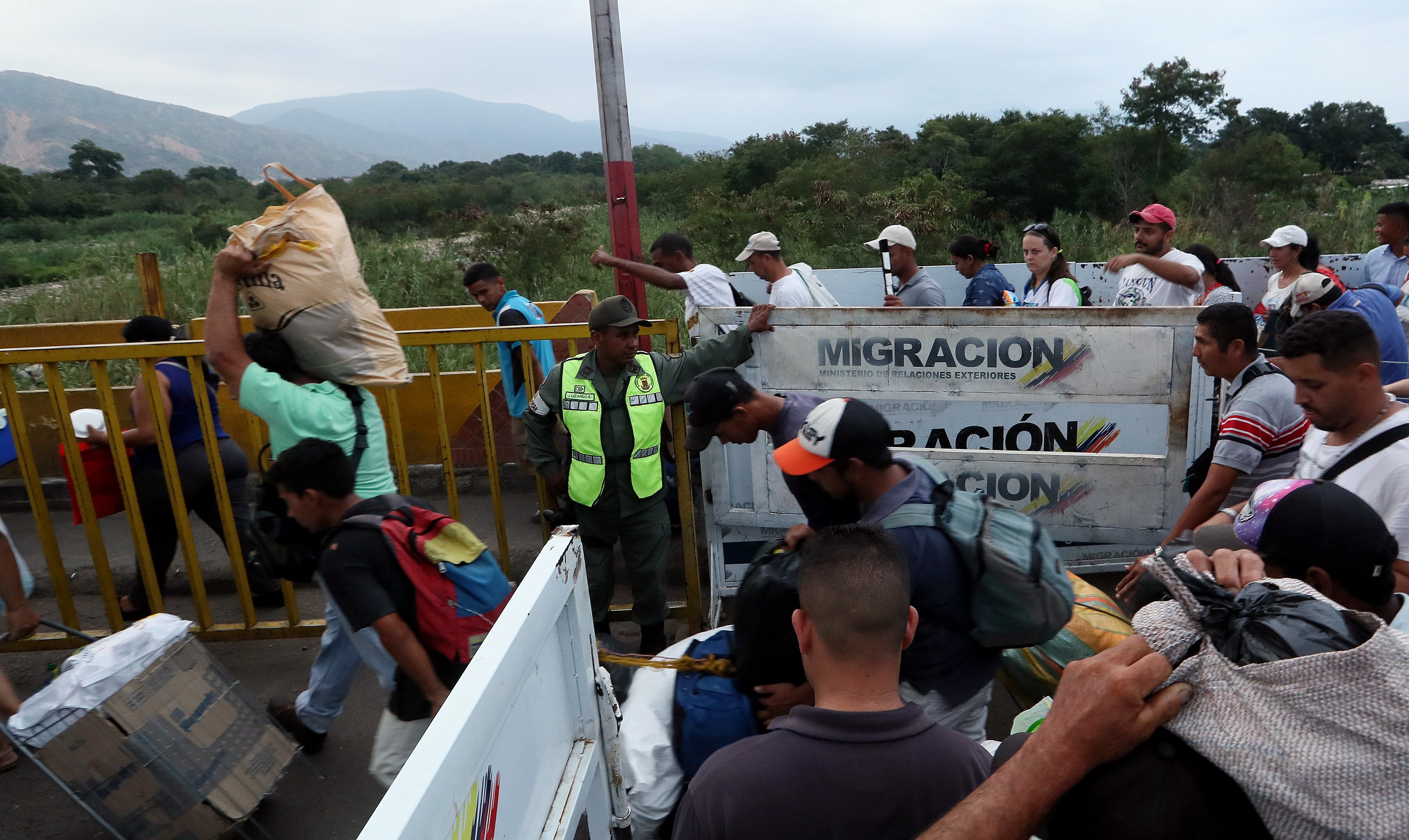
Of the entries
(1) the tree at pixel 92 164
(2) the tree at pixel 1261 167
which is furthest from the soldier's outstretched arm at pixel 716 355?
(1) the tree at pixel 92 164

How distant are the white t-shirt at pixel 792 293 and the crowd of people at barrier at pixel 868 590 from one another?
1109 mm

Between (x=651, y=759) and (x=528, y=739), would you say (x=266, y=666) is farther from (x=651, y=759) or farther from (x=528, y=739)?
(x=528, y=739)

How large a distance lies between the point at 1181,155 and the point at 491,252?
19.6 meters

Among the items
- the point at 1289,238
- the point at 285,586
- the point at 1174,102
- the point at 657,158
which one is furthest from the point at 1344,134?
the point at 285,586

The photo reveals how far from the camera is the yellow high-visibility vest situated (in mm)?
3801

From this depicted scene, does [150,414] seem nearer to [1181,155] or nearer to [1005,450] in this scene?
[1005,450]

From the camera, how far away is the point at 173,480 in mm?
4262

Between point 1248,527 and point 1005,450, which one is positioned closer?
point 1248,527

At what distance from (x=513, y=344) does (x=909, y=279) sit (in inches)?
106

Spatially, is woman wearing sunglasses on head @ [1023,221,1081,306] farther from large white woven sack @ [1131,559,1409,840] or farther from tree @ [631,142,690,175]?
tree @ [631,142,690,175]

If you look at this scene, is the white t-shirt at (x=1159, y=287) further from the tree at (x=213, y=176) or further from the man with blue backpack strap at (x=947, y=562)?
the tree at (x=213, y=176)

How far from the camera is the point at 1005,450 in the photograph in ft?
13.0

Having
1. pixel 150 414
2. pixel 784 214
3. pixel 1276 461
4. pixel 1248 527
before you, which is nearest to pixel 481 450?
pixel 150 414

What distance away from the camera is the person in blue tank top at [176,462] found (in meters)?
4.32
